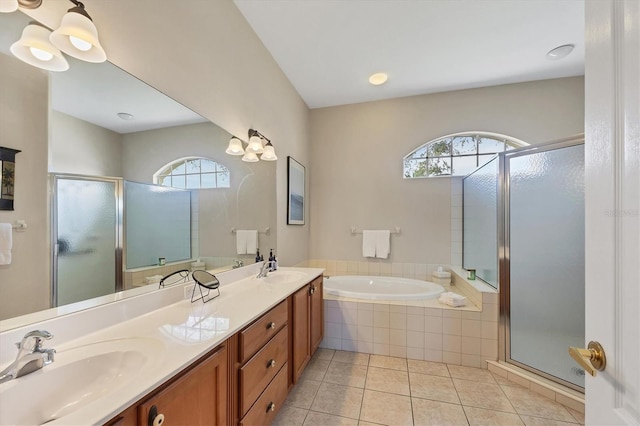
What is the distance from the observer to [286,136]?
285 centimetres

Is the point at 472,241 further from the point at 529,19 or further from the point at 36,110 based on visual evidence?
the point at 36,110

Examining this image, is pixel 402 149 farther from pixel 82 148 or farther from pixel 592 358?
pixel 82 148

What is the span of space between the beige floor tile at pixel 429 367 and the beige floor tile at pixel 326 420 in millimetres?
837

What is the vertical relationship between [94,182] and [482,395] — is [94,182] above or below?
above

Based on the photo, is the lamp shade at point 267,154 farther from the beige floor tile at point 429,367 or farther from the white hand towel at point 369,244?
the beige floor tile at point 429,367

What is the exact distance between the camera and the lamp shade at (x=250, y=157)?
2007 millimetres

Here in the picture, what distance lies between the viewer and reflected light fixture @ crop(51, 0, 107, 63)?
825 mm

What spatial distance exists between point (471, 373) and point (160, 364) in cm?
237

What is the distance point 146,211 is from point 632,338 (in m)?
1.66

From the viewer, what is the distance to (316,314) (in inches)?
85.0

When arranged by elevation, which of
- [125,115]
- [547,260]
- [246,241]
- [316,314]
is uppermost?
[125,115]

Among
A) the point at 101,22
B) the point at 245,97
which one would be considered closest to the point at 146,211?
the point at 101,22

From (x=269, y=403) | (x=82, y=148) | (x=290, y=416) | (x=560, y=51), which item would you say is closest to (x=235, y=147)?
(x=82, y=148)

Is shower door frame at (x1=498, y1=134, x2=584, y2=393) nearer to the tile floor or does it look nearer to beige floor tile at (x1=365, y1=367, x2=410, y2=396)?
the tile floor
